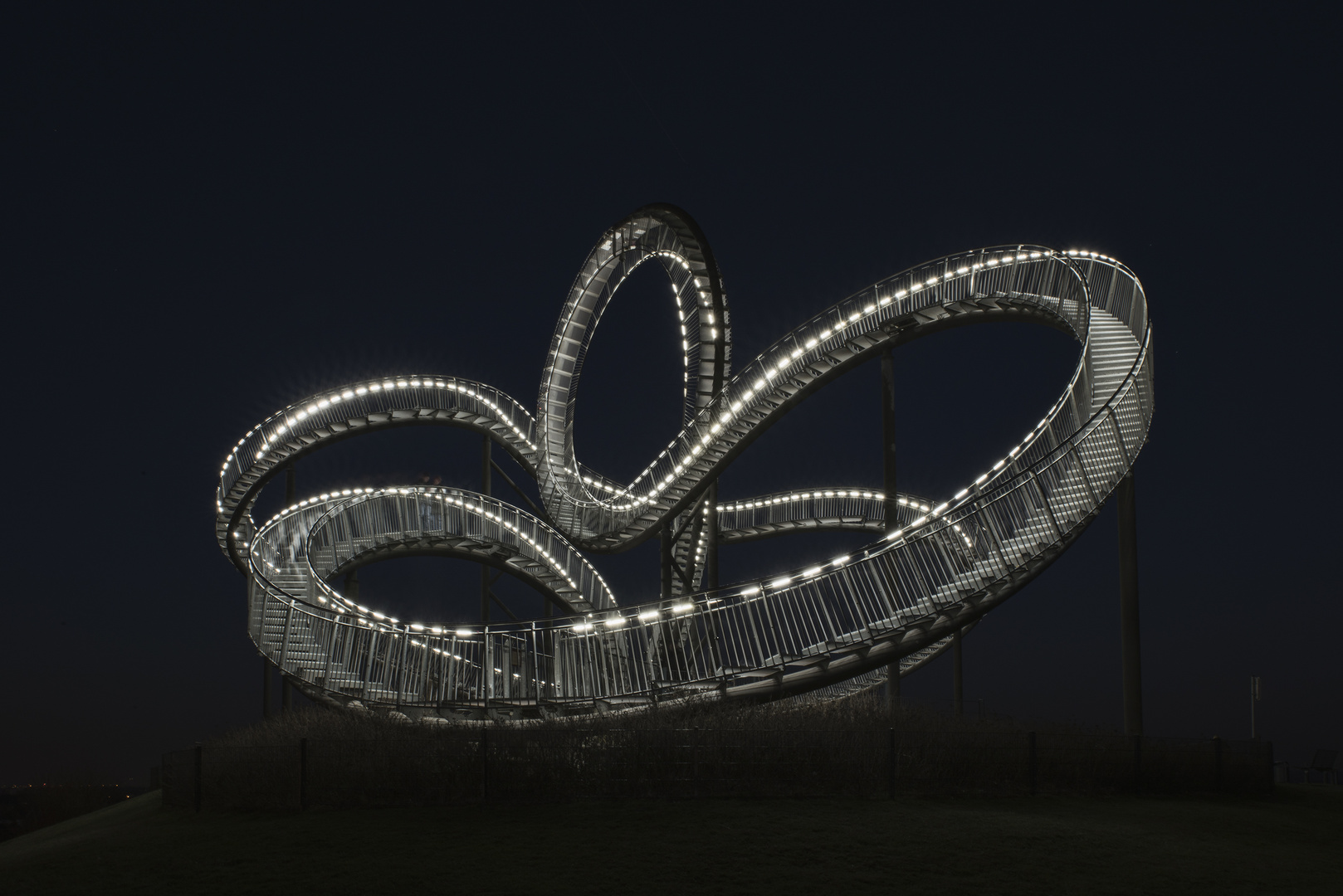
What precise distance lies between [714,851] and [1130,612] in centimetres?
970

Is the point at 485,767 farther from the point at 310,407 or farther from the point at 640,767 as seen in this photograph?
the point at 310,407

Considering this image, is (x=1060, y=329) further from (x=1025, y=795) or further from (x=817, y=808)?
(x=817, y=808)

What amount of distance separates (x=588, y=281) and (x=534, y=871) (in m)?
20.5

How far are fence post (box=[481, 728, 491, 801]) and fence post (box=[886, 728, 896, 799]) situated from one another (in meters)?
4.44

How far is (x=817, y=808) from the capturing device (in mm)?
12211

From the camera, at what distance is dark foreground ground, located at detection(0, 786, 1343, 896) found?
9867mm

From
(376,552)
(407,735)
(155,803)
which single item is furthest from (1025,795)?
(376,552)

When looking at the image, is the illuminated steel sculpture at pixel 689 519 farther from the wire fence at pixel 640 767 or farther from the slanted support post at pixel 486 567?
the wire fence at pixel 640 767

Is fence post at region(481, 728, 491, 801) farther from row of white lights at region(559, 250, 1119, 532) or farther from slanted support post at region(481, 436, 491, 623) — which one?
slanted support post at region(481, 436, 491, 623)

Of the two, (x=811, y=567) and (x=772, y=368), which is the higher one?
(x=772, y=368)

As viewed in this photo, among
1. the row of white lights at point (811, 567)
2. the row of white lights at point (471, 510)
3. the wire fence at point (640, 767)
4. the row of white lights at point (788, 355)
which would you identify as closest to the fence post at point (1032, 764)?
the wire fence at point (640, 767)

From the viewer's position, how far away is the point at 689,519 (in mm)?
26469

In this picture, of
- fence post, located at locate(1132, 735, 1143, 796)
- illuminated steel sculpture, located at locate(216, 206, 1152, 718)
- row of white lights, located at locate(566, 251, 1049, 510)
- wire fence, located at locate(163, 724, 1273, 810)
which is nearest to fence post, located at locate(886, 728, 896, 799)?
wire fence, located at locate(163, 724, 1273, 810)

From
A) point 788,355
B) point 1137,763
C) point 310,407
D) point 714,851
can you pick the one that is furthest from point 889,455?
point 310,407
